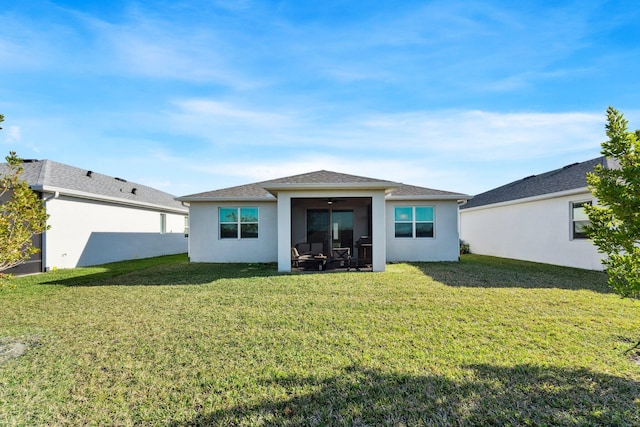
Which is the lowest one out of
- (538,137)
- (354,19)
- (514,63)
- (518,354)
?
(518,354)

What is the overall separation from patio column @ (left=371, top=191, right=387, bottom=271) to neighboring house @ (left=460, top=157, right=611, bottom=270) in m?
7.02

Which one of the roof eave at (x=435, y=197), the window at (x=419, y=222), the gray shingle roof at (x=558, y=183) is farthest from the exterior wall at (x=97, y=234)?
the gray shingle roof at (x=558, y=183)

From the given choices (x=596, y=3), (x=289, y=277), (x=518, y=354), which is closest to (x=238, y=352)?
(x=518, y=354)

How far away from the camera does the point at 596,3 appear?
28.2ft

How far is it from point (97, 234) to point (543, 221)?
66.7 feet

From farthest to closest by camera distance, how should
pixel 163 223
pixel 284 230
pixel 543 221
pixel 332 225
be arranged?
pixel 163 223 < pixel 332 225 < pixel 543 221 < pixel 284 230

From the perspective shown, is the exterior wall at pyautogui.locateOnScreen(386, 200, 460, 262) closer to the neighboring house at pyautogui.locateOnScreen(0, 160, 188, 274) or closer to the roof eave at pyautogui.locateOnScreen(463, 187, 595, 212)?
the roof eave at pyautogui.locateOnScreen(463, 187, 595, 212)

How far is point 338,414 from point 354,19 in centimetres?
1077

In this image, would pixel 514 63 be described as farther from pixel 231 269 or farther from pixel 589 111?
pixel 231 269

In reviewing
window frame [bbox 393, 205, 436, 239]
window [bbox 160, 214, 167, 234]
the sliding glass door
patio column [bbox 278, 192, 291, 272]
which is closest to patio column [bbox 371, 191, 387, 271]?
patio column [bbox 278, 192, 291, 272]

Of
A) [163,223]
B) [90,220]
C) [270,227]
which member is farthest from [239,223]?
[163,223]

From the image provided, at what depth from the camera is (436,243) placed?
1430 cm

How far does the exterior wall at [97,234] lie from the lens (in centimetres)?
1246

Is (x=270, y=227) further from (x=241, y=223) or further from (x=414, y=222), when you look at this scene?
(x=414, y=222)
